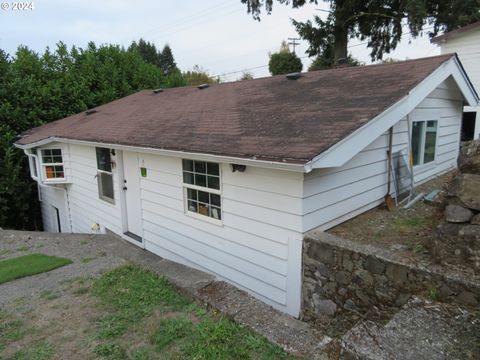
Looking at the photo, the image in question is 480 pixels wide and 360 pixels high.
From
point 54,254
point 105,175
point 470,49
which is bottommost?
point 54,254

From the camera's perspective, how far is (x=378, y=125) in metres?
4.47

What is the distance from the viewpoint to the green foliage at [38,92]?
11508 mm

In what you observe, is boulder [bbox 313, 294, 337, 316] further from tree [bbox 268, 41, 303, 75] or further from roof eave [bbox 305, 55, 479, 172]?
tree [bbox 268, 41, 303, 75]

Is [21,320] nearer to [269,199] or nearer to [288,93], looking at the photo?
[269,199]

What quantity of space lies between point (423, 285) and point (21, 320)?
451 cm

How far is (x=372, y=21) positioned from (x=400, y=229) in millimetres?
16018

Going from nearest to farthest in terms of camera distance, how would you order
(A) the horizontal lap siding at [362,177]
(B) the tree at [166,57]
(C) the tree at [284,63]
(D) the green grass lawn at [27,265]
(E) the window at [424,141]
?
1. (A) the horizontal lap siding at [362,177]
2. (D) the green grass lawn at [27,265]
3. (E) the window at [424,141]
4. (C) the tree at [284,63]
5. (B) the tree at [166,57]

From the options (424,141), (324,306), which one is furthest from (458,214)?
(424,141)

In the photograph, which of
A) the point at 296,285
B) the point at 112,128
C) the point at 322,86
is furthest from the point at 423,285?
the point at 112,128

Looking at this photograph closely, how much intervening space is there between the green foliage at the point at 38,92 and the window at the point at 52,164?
2.42m

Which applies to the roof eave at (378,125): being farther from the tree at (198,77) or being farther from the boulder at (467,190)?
the tree at (198,77)

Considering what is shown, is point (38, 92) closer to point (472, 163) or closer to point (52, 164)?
point (52, 164)

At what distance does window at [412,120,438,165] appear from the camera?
6.98 m

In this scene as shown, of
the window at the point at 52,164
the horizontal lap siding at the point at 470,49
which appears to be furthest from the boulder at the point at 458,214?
the horizontal lap siding at the point at 470,49
